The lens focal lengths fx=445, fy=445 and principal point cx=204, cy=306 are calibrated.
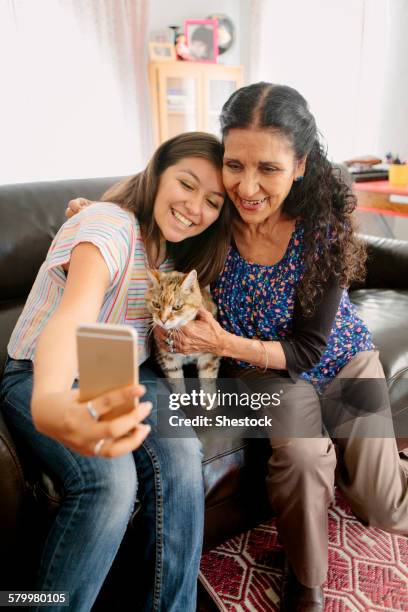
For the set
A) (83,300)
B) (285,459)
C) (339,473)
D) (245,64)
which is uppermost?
(245,64)

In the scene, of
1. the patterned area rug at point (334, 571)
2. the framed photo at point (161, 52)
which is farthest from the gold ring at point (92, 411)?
the framed photo at point (161, 52)

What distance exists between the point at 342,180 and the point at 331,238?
179 millimetres

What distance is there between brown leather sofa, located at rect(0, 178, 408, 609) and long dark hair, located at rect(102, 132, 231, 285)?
458mm

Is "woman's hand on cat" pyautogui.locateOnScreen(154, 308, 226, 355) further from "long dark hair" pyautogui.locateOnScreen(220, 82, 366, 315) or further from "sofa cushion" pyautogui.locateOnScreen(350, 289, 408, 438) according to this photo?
"sofa cushion" pyautogui.locateOnScreen(350, 289, 408, 438)

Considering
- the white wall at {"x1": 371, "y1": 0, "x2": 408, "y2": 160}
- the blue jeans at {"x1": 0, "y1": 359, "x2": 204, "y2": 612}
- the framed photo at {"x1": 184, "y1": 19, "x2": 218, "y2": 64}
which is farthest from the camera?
the framed photo at {"x1": 184, "y1": 19, "x2": 218, "y2": 64}

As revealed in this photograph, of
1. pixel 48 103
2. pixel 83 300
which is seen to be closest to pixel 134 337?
pixel 83 300

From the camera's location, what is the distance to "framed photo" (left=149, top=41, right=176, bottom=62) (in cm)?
350

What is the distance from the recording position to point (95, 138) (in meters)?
3.57

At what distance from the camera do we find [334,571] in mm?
1224

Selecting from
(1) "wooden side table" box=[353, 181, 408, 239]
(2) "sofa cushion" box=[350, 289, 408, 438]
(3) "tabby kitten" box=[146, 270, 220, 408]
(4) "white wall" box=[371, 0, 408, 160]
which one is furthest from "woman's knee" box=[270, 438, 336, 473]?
(4) "white wall" box=[371, 0, 408, 160]

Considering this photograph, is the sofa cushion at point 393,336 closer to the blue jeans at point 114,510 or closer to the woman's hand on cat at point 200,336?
the woman's hand on cat at point 200,336

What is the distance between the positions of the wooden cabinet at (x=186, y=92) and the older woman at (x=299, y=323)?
2552 mm

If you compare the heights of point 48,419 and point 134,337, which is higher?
point 134,337

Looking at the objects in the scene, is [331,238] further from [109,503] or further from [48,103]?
[48,103]
